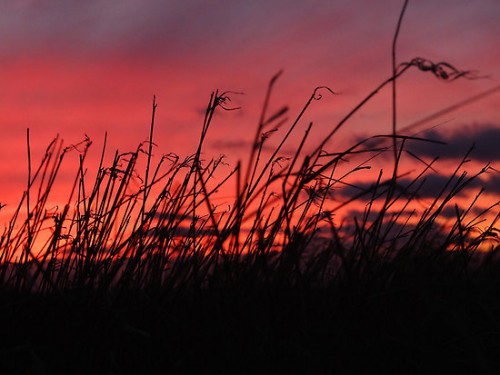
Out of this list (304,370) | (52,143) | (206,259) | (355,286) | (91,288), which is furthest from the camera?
(52,143)

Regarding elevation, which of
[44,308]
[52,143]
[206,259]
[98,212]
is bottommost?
[44,308]

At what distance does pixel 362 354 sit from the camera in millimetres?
1650

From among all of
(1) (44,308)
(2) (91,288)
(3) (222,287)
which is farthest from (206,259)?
(1) (44,308)

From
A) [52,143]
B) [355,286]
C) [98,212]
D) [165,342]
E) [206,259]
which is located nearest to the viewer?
[165,342]

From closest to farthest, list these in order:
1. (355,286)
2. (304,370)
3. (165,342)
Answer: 1. (304,370)
2. (165,342)
3. (355,286)

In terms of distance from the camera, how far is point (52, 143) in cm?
265

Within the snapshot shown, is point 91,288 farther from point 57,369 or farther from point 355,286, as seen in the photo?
point 355,286

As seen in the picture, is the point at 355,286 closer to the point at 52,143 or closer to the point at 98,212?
the point at 98,212

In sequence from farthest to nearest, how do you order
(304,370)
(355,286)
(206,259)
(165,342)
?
1. (206,259)
2. (355,286)
3. (165,342)
4. (304,370)

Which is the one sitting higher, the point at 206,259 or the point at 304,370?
the point at 206,259

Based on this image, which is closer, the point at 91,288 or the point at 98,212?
the point at 91,288

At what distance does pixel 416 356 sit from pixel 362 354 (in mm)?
128

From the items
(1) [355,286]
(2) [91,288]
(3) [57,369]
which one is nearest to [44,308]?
(2) [91,288]

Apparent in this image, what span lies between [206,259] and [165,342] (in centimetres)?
44
